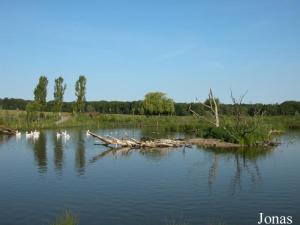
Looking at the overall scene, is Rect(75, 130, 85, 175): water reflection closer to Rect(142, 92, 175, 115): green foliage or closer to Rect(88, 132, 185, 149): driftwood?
Rect(88, 132, 185, 149): driftwood

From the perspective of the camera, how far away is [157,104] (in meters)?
99.0

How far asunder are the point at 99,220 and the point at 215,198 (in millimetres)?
5935

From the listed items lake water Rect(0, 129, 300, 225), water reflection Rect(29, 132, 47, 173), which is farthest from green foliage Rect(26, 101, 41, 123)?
lake water Rect(0, 129, 300, 225)

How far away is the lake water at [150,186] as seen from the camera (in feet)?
54.3

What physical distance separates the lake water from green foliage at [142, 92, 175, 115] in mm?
62420

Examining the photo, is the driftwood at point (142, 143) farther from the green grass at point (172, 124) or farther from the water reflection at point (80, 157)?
the green grass at point (172, 124)

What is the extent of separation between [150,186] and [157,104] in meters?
77.4

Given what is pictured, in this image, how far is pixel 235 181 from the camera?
23.3 meters

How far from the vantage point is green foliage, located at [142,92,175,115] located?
99.0 meters

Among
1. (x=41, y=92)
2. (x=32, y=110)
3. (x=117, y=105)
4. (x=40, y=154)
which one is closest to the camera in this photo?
(x=40, y=154)

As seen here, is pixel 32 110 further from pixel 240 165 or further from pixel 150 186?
pixel 150 186

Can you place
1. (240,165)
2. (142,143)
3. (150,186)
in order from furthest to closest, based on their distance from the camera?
(142,143) → (240,165) → (150,186)

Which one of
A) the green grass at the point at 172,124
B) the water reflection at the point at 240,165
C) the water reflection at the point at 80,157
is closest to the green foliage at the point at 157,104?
the green grass at the point at 172,124

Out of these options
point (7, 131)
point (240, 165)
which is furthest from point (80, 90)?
point (240, 165)
